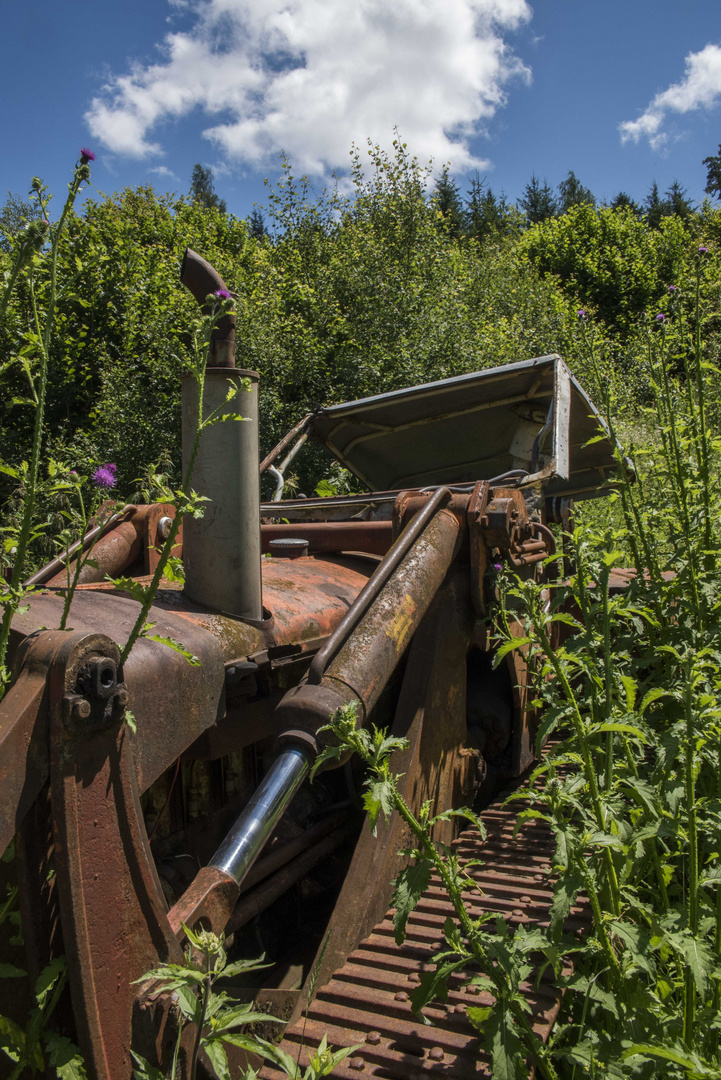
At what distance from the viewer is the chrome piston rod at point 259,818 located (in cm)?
163

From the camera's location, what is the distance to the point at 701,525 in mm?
2510

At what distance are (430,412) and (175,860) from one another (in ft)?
10.5

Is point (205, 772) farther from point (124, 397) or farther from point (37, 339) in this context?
point (124, 397)

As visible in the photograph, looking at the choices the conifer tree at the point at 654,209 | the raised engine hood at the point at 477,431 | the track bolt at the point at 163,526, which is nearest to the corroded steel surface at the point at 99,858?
the track bolt at the point at 163,526

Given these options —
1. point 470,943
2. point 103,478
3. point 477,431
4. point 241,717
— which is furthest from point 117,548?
point 477,431

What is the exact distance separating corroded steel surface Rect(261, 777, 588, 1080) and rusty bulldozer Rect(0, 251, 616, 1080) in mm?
101

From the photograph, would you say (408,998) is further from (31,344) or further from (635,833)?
(31,344)

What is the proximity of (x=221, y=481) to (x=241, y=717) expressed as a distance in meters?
0.71

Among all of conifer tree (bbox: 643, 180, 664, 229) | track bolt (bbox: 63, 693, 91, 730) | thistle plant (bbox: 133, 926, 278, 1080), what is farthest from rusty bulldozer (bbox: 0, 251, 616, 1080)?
conifer tree (bbox: 643, 180, 664, 229)

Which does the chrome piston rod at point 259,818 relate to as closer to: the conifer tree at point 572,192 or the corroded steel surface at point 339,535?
the corroded steel surface at point 339,535

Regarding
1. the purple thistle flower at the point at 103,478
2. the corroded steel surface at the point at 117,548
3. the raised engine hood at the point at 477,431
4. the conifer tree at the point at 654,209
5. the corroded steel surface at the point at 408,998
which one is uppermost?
the conifer tree at the point at 654,209

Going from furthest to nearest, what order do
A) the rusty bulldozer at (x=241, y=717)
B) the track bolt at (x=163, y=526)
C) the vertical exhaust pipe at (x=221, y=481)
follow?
the track bolt at (x=163, y=526) < the vertical exhaust pipe at (x=221, y=481) < the rusty bulldozer at (x=241, y=717)

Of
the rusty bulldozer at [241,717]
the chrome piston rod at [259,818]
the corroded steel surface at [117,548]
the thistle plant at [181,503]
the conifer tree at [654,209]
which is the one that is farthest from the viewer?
Result: the conifer tree at [654,209]

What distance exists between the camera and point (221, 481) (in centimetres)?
211
